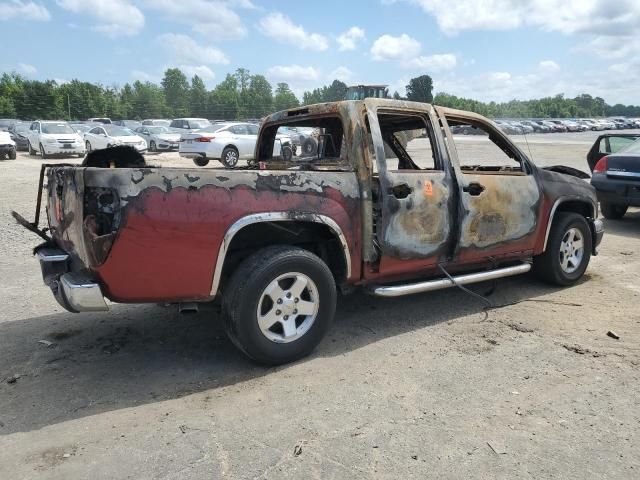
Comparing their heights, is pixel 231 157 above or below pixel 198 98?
below

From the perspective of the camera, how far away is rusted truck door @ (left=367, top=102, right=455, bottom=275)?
420 cm

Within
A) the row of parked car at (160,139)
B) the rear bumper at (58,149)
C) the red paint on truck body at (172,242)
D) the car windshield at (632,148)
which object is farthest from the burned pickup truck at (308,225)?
the rear bumper at (58,149)

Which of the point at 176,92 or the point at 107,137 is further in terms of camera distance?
the point at 176,92

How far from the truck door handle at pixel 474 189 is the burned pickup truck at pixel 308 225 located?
0.06 ft

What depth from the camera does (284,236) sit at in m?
4.07

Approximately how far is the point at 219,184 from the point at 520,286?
3.84m

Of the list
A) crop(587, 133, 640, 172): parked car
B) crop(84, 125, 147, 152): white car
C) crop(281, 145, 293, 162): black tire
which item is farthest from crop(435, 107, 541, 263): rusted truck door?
crop(84, 125, 147, 152): white car

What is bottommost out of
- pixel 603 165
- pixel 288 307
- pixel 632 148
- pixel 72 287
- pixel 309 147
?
pixel 288 307

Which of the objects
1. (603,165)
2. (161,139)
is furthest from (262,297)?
(161,139)

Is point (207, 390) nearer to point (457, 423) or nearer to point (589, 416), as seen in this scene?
point (457, 423)

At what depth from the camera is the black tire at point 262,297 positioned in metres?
3.56

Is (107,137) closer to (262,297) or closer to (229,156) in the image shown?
(229,156)

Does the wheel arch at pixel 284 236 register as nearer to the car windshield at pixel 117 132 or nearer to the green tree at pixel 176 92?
the car windshield at pixel 117 132

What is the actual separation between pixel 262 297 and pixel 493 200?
2.47 metres
